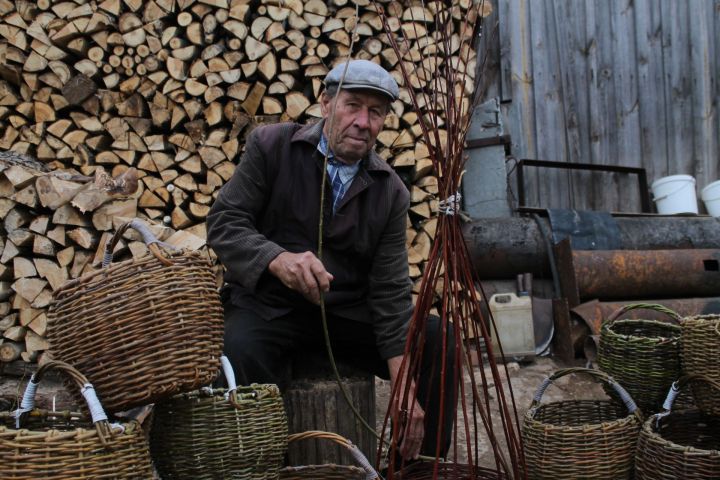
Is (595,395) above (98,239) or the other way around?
the other way around

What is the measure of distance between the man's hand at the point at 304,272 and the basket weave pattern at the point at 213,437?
0.41 metres

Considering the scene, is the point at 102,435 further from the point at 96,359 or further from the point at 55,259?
the point at 55,259

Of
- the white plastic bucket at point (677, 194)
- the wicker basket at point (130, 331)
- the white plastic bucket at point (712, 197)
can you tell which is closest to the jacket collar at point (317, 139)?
the wicker basket at point (130, 331)

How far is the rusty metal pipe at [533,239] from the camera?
4863mm

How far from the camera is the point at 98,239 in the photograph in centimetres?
375

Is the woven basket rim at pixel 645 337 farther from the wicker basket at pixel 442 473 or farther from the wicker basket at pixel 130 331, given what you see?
the wicker basket at pixel 130 331

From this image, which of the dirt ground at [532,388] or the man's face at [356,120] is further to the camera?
the dirt ground at [532,388]

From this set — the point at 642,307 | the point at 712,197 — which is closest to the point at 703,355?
the point at 642,307

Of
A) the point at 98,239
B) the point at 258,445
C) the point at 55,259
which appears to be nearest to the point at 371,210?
the point at 258,445

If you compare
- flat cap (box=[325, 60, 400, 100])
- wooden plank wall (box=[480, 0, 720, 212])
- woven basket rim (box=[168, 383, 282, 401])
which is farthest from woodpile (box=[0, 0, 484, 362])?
woven basket rim (box=[168, 383, 282, 401])

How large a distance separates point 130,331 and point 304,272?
25.2 inches

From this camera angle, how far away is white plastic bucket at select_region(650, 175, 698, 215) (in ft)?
18.5

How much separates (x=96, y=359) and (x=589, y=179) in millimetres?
5134

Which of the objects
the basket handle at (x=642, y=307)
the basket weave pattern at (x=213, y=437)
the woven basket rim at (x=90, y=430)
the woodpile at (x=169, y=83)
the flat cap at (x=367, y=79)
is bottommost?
the basket weave pattern at (x=213, y=437)
